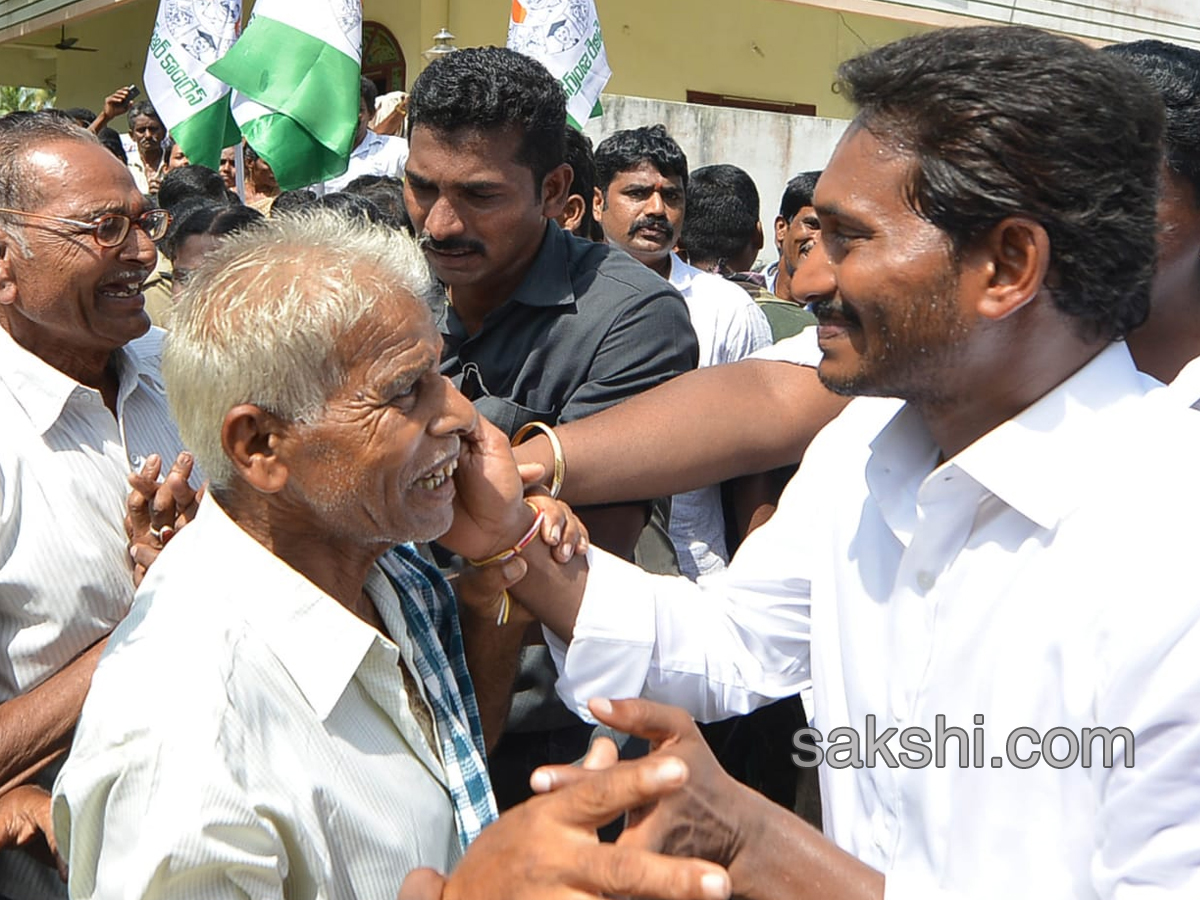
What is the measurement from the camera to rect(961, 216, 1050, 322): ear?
1831 millimetres

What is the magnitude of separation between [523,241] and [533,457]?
0.70 meters

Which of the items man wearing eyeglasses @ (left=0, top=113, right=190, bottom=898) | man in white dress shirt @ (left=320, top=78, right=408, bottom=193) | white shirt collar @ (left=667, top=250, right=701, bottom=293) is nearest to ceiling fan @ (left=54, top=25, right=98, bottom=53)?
man in white dress shirt @ (left=320, top=78, right=408, bottom=193)

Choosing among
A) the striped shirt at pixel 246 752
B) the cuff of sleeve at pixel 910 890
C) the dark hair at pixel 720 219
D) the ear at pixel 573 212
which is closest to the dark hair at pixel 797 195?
the dark hair at pixel 720 219

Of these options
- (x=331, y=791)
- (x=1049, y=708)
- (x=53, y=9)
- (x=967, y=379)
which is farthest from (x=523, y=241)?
(x=53, y=9)

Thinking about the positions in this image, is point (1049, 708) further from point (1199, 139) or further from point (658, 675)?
point (1199, 139)

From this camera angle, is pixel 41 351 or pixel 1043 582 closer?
pixel 1043 582

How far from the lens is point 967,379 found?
1.92 m

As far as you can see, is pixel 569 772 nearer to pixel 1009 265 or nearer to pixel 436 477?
pixel 436 477

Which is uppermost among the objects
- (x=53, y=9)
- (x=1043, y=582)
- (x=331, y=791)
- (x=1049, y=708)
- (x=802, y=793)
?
(x=1043, y=582)

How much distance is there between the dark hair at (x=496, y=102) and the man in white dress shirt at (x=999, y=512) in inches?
48.1

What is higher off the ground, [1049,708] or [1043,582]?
[1043,582]

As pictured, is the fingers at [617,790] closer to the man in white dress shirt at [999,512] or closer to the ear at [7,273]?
the man in white dress shirt at [999,512]

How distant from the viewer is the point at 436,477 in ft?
6.95

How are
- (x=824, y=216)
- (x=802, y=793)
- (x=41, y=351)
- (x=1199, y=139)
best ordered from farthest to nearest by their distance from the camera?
(x=802, y=793)
(x=41, y=351)
(x=1199, y=139)
(x=824, y=216)
